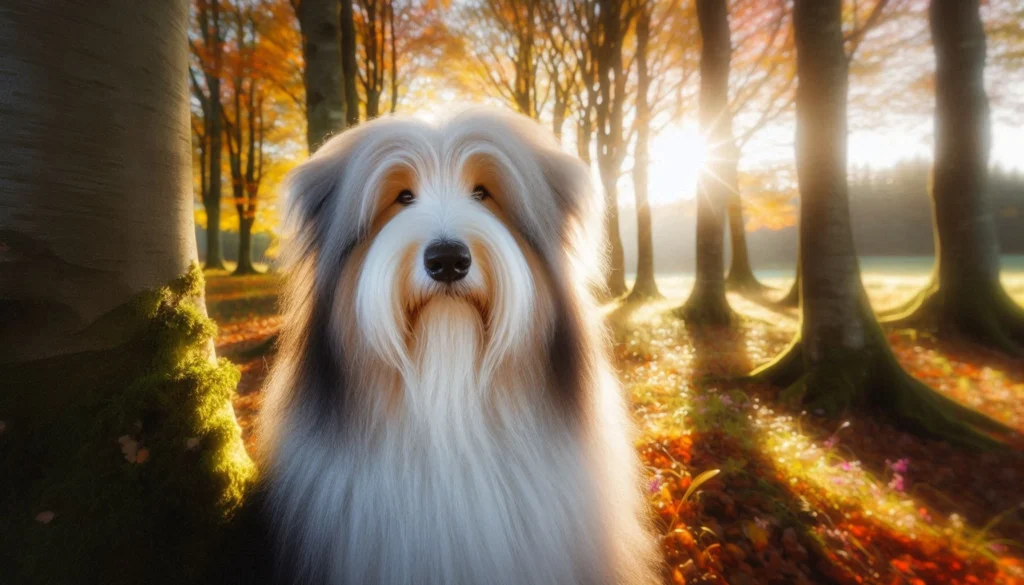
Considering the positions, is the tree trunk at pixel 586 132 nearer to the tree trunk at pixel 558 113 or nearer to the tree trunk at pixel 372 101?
the tree trunk at pixel 558 113

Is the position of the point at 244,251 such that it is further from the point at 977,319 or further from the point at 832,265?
the point at 977,319

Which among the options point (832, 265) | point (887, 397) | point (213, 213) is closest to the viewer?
point (887, 397)

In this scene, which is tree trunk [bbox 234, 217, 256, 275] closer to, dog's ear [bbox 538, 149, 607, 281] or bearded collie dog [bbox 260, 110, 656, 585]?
bearded collie dog [bbox 260, 110, 656, 585]

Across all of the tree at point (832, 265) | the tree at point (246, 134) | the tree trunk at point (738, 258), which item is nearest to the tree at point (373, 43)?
the tree at point (246, 134)

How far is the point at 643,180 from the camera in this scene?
12734 mm

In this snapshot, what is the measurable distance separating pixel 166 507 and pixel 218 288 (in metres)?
14.0

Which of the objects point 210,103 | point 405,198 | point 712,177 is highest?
point 210,103

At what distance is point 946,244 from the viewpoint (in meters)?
6.20

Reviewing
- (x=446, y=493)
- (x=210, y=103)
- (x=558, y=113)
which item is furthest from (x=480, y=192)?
(x=210, y=103)

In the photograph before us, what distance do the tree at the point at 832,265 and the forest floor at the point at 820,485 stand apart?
266 millimetres

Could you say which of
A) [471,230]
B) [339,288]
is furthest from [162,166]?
[471,230]

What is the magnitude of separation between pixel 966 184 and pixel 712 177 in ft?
9.86

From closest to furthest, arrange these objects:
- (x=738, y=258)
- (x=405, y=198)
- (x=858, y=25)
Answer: (x=405, y=198) → (x=858, y=25) → (x=738, y=258)

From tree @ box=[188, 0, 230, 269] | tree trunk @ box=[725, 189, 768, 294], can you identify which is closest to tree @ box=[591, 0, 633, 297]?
tree trunk @ box=[725, 189, 768, 294]
